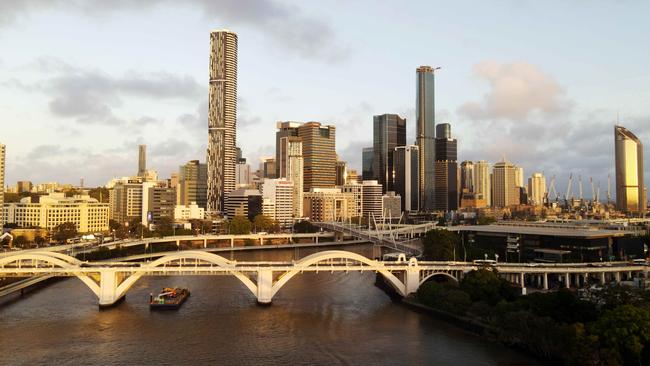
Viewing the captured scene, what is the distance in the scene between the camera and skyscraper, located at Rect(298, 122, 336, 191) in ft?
548

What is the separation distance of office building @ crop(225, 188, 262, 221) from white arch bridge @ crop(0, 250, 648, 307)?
286 feet

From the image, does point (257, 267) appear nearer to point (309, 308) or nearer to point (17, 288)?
point (309, 308)

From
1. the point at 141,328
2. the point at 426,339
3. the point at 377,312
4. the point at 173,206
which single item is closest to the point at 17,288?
the point at 141,328

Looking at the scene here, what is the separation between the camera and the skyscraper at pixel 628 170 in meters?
183

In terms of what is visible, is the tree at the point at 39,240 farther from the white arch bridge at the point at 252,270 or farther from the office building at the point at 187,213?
the office building at the point at 187,213

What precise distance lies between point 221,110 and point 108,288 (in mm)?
135701

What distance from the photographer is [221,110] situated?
6909 inches

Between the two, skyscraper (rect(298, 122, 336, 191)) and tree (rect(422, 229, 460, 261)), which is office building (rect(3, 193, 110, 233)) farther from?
tree (rect(422, 229, 460, 261))

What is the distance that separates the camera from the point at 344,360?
31.2 m

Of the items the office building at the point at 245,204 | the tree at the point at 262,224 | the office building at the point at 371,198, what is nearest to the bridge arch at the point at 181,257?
the tree at the point at 262,224

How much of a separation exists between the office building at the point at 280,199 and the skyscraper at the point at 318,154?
27200 millimetres

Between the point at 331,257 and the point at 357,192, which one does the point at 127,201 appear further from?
the point at 331,257

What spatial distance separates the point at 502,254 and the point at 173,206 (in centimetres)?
9499

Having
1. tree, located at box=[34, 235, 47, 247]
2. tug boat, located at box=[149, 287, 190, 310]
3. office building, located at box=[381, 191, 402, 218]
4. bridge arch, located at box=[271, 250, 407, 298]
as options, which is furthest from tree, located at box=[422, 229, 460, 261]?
office building, located at box=[381, 191, 402, 218]
